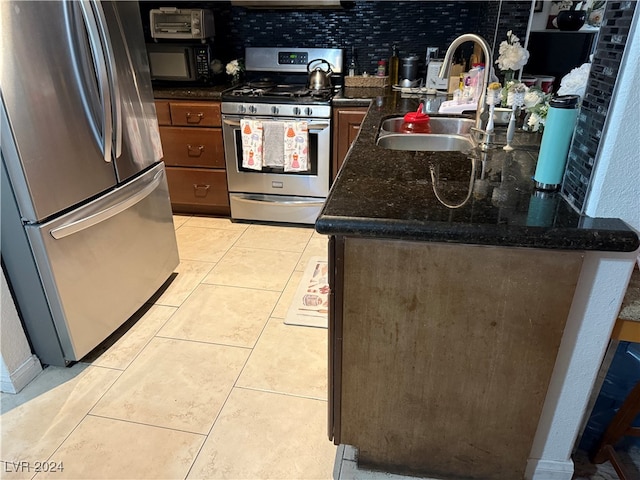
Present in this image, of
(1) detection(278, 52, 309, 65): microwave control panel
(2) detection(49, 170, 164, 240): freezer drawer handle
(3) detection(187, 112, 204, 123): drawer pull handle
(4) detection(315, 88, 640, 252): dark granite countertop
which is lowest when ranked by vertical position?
(2) detection(49, 170, 164, 240): freezer drawer handle

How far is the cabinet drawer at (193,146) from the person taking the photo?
10.4ft

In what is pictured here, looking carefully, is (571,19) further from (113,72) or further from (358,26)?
(113,72)

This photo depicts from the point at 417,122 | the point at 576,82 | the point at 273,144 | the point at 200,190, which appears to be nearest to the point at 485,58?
the point at 417,122

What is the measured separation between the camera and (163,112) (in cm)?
→ 314

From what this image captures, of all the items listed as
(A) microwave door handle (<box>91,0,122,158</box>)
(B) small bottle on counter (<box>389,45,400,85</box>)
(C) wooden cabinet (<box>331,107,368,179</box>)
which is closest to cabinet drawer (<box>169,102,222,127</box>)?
(C) wooden cabinet (<box>331,107,368,179</box>)

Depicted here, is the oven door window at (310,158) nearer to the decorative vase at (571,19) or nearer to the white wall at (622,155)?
the decorative vase at (571,19)

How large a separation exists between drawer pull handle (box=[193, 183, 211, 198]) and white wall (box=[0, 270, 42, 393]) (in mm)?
1679

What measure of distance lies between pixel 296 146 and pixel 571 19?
1.63m

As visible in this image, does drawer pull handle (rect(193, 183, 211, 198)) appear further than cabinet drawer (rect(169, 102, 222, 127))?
Yes

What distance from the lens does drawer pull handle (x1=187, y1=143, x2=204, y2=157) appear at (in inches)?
126

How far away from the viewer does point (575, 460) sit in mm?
1527

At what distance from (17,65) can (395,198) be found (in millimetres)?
1310

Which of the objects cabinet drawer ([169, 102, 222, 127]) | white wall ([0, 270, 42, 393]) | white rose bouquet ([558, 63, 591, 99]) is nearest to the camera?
white rose bouquet ([558, 63, 591, 99])

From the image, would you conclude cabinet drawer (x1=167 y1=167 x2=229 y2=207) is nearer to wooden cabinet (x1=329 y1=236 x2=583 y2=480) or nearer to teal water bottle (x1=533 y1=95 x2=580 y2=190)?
wooden cabinet (x1=329 y1=236 x2=583 y2=480)
